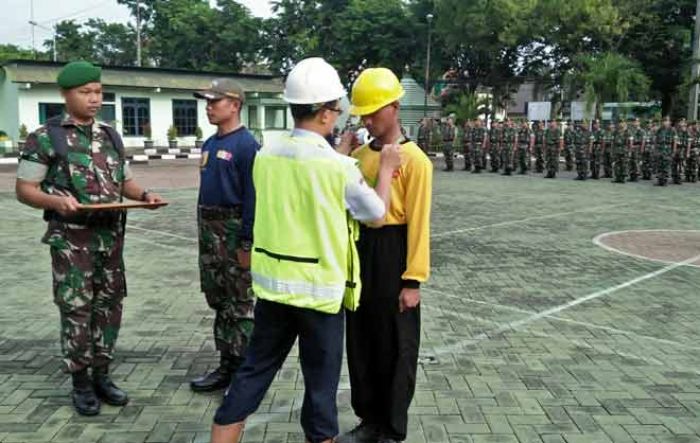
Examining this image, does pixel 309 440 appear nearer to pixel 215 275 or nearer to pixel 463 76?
pixel 215 275

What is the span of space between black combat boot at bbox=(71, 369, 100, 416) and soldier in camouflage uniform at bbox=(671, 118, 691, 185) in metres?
16.9

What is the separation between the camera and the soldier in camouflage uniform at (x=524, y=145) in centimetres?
2048

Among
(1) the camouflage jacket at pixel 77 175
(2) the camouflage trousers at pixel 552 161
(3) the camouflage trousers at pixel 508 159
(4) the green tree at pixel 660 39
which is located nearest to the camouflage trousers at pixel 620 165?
(2) the camouflage trousers at pixel 552 161

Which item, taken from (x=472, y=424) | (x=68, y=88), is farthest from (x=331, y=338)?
(x=68, y=88)

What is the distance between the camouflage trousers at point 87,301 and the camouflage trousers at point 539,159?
18.4m

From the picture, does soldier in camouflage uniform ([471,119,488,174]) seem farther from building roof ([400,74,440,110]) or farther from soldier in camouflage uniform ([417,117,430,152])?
building roof ([400,74,440,110])

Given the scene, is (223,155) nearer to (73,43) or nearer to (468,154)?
(468,154)

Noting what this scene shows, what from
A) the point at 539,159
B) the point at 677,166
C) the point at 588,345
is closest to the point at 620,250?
the point at 588,345

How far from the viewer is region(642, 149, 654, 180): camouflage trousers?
1858cm

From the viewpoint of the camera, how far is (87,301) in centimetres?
355

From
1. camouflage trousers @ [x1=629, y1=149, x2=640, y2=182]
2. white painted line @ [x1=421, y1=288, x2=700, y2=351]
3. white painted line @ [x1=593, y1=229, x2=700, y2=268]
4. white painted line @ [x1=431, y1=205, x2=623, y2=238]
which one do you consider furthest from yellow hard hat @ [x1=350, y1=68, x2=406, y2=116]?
camouflage trousers @ [x1=629, y1=149, x2=640, y2=182]

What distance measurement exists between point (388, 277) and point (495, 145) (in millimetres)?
18922

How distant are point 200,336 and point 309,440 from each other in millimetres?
2376

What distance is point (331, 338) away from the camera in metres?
2.67
